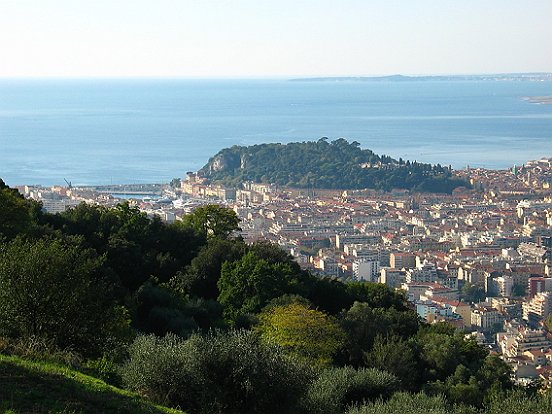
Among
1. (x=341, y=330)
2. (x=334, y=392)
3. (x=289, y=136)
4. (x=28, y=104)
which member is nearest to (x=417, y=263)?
(x=341, y=330)

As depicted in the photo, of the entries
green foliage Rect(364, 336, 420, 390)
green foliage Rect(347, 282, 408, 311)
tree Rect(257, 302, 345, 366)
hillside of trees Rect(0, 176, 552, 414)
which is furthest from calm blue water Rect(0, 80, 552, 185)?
green foliage Rect(364, 336, 420, 390)

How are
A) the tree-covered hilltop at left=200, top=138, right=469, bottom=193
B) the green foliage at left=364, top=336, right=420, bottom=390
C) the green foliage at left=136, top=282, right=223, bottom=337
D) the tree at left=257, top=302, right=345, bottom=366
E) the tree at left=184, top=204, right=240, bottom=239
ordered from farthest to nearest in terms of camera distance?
the tree-covered hilltop at left=200, top=138, right=469, bottom=193 → the tree at left=184, top=204, right=240, bottom=239 → the green foliage at left=136, top=282, right=223, bottom=337 → the tree at left=257, top=302, right=345, bottom=366 → the green foliage at left=364, top=336, right=420, bottom=390

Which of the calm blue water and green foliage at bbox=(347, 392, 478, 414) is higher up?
the calm blue water

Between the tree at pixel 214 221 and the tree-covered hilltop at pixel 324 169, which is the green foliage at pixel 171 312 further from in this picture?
the tree-covered hilltop at pixel 324 169

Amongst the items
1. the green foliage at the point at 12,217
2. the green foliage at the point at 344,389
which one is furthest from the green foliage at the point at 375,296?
the green foliage at the point at 344,389

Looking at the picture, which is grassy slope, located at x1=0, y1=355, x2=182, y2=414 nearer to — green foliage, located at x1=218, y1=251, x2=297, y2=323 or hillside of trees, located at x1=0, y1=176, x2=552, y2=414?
hillside of trees, located at x1=0, y1=176, x2=552, y2=414

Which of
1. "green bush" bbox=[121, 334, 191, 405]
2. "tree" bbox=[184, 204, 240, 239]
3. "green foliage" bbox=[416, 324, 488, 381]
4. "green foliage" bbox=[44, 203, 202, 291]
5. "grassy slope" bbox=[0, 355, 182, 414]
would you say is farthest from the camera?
"tree" bbox=[184, 204, 240, 239]
